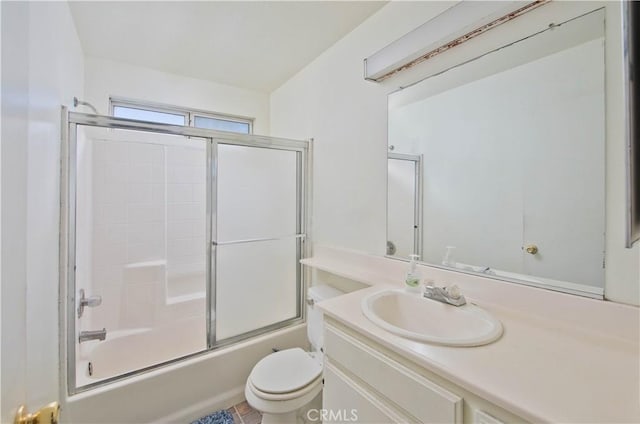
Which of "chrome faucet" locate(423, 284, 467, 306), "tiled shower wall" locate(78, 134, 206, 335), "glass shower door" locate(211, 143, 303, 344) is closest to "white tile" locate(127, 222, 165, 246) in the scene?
"tiled shower wall" locate(78, 134, 206, 335)

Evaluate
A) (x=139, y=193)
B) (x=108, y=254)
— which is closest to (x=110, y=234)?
(x=108, y=254)

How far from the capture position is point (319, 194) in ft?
7.37

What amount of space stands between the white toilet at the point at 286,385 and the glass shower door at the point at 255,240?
524 mm

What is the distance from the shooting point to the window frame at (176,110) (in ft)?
7.83

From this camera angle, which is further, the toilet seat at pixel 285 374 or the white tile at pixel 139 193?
the white tile at pixel 139 193

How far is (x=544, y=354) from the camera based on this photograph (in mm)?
808

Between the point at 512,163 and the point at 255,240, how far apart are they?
1.68 m

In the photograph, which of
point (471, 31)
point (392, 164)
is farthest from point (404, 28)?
point (392, 164)

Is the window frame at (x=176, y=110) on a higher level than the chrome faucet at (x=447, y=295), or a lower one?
higher

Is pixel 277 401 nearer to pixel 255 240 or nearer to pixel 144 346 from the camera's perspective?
pixel 255 240

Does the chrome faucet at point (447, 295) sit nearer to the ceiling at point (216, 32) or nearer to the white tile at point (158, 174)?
the ceiling at point (216, 32)

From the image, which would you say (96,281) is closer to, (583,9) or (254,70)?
(254,70)

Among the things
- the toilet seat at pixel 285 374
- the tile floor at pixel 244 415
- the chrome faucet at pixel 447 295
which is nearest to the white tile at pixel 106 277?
the tile floor at pixel 244 415

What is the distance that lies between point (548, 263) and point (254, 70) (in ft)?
8.20
